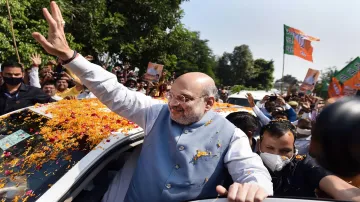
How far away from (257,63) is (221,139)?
74.6 meters

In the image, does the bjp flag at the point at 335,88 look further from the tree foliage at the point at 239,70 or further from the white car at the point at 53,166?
the tree foliage at the point at 239,70

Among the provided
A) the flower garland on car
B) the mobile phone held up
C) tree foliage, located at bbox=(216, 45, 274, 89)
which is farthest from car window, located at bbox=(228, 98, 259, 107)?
tree foliage, located at bbox=(216, 45, 274, 89)

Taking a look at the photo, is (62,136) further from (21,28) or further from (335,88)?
(21,28)

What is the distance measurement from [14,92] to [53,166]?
2.59m

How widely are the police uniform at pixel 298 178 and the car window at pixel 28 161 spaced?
1.23 meters

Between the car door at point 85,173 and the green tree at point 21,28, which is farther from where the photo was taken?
the green tree at point 21,28

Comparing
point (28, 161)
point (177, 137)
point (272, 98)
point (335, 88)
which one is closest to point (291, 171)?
point (177, 137)

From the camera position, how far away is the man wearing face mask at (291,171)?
1.53 meters

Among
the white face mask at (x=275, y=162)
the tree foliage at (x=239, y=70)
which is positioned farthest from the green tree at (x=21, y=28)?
the tree foliage at (x=239, y=70)

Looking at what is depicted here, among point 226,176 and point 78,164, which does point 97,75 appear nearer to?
point 78,164

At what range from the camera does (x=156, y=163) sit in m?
2.20

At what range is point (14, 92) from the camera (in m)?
4.41

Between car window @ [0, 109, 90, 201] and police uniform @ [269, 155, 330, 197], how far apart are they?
123 cm

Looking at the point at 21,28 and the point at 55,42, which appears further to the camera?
the point at 21,28
